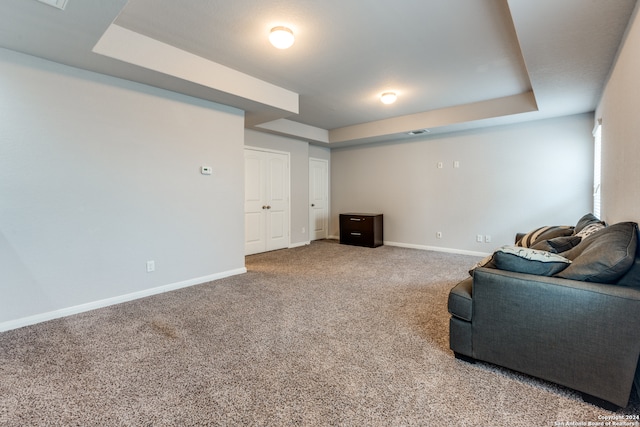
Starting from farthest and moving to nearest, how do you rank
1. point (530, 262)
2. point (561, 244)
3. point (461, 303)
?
point (561, 244) → point (461, 303) → point (530, 262)

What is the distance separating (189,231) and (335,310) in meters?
2.05

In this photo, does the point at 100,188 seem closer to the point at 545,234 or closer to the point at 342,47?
the point at 342,47

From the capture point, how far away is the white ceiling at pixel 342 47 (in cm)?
212

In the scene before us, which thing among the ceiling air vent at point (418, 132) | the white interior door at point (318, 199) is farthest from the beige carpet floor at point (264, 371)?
the white interior door at point (318, 199)

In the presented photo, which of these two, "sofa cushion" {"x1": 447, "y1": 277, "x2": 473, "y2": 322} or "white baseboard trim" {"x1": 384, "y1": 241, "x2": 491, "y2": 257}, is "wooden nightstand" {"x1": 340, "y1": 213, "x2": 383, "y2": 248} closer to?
"white baseboard trim" {"x1": 384, "y1": 241, "x2": 491, "y2": 257}

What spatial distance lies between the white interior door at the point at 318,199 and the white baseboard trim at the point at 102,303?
3.15m

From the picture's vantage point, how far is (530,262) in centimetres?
178

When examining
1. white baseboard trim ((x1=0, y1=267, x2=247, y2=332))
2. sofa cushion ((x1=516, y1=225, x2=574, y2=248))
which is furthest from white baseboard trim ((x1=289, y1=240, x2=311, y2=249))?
sofa cushion ((x1=516, y1=225, x2=574, y2=248))

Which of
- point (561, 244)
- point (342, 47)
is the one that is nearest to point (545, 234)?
point (561, 244)

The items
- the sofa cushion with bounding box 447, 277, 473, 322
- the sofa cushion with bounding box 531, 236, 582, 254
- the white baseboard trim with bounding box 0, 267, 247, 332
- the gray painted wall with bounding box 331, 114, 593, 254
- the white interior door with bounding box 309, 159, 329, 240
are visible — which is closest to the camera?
the sofa cushion with bounding box 447, 277, 473, 322

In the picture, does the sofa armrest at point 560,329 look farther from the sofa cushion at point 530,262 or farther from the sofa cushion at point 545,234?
the sofa cushion at point 545,234

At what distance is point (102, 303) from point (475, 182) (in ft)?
18.6

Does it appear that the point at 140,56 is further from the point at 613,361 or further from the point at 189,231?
the point at 613,361

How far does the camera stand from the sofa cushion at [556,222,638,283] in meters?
1.55
